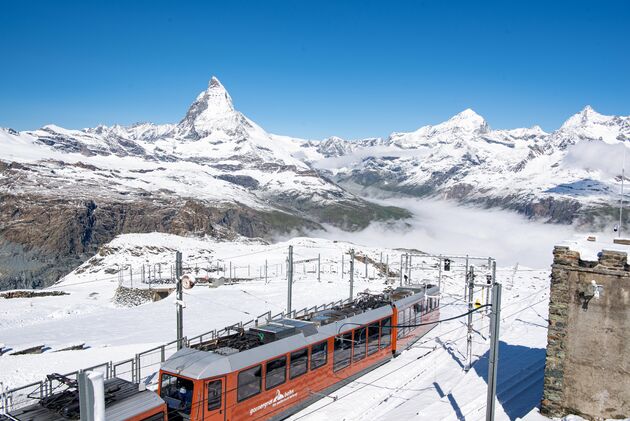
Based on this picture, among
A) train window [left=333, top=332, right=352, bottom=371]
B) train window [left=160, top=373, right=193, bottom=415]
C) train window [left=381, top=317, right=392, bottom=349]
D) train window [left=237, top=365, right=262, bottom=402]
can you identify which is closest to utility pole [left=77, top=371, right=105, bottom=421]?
train window [left=160, top=373, right=193, bottom=415]

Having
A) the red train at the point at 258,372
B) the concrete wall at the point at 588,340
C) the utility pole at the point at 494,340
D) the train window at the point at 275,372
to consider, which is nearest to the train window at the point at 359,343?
the red train at the point at 258,372

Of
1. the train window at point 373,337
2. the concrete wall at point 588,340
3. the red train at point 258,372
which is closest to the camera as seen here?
the red train at point 258,372

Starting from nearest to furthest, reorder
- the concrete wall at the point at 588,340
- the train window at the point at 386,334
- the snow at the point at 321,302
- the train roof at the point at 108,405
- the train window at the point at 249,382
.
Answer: the train roof at the point at 108,405, the concrete wall at the point at 588,340, the train window at the point at 249,382, the snow at the point at 321,302, the train window at the point at 386,334

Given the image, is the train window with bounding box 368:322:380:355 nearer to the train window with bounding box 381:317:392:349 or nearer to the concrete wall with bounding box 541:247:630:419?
the train window with bounding box 381:317:392:349

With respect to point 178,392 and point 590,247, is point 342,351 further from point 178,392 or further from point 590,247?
point 590,247

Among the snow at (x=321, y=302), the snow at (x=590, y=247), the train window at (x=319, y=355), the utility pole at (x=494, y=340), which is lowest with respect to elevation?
the snow at (x=321, y=302)

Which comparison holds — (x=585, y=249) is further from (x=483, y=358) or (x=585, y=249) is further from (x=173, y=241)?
(x=173, y=241)

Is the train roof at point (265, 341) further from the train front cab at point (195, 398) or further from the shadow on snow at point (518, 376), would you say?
the shadow on snow at point (518, 376)

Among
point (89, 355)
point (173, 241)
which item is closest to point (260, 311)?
point (89, 355)
